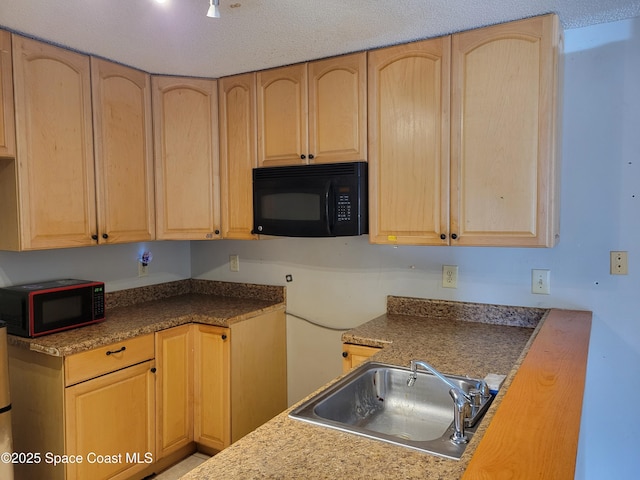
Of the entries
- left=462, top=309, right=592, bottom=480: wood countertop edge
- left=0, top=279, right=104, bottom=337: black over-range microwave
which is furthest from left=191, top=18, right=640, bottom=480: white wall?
left=0, top=279, right=104, bottom=337: black over-range microwave

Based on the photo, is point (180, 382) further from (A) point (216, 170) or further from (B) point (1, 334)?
(A) point (216, 170)

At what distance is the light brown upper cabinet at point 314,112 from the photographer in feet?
7.22

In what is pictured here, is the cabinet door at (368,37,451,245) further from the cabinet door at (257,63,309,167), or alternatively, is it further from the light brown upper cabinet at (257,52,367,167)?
the cabinet door at (257,63,309,167)

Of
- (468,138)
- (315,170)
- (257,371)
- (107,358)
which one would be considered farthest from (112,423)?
(468,138)

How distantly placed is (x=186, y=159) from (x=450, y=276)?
1.63 m

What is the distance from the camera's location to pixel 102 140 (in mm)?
2307

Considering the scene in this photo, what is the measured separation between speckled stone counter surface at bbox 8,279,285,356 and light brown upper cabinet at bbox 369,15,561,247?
97 centimetres

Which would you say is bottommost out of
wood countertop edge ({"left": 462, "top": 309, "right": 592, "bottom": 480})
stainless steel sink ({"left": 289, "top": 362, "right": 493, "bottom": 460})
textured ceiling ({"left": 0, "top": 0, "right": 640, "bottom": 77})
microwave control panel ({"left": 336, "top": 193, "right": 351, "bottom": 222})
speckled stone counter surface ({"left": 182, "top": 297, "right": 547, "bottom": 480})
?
stainless steel sink ({"left": 289, "top": 362, "right": 493, "bottom": 460})

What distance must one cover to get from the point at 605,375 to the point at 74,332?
2.45m

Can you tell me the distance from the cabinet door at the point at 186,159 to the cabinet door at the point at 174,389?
60cm

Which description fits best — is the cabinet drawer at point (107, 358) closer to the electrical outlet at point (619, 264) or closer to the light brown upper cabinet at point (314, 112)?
the light brown upper cabinet at point (314, 112)

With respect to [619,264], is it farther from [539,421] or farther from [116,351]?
[116,351]

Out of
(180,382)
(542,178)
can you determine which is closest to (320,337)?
(180,382)

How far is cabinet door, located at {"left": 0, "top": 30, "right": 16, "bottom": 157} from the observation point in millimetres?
1909
